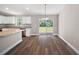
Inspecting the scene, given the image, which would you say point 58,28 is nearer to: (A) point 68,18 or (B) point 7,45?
(A) point 68,18

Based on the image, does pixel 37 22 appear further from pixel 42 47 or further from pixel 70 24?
pixel 70 24

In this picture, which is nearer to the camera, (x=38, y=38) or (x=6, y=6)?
(x=6, y=6)

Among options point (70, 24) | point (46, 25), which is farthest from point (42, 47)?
point (70, 24)

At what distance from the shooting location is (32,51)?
2939 mm

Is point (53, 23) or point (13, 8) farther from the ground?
point (13, 8)

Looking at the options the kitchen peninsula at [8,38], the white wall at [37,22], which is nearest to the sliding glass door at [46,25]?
the white wall at [37,22]

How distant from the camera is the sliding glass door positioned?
3025 mm

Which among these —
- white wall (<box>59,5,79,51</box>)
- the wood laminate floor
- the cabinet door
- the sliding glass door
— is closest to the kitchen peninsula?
the wood laminate floor

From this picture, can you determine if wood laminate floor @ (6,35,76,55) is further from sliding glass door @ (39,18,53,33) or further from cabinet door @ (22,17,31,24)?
cabinet door @ (22,17,31,24)

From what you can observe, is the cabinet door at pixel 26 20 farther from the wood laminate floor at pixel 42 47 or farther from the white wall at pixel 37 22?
the wood laminate floor at pixel 42 47

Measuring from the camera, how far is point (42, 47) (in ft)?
9.86

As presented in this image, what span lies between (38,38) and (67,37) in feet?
2.54

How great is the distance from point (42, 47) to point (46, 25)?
58cm
